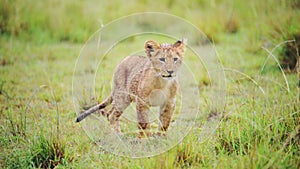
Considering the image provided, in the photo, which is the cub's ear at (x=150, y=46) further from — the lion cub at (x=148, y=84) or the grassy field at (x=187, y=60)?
the grassy field at (x=187, y=60)

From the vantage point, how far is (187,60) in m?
8.24

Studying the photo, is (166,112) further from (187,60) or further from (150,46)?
(187,60)

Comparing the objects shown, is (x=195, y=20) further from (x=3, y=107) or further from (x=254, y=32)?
(x=3, y=107)

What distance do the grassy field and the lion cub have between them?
1.22 ft

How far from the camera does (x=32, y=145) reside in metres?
4.45

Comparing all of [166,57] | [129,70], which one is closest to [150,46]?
[166,57]

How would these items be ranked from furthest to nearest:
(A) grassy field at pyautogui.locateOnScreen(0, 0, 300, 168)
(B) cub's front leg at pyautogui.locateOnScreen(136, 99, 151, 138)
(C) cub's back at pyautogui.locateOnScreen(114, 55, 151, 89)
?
1. (C) cub's back at pyautogui.locateOnScreen(114, 55, 151, 89)
2. (B) cub's front leg at pyautogui.locateOnScreen(136, 99, 151, 138)
3. (A) grassy field at pyautogui.locateOnScreen(0, 0, 300, 168)

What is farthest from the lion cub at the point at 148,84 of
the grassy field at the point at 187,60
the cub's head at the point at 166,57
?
the grassy field at the point at 187,60

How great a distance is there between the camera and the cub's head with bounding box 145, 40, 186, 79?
457 cm

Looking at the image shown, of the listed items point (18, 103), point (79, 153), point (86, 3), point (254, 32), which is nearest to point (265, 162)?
point (79, 153)

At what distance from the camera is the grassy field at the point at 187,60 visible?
4.30m

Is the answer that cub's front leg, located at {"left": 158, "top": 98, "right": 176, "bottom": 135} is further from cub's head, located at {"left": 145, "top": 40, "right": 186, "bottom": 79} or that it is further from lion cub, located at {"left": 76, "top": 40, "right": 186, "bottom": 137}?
cub's head, located at {"left": 145, "top": 40, "right": 186, "bottom": 79}

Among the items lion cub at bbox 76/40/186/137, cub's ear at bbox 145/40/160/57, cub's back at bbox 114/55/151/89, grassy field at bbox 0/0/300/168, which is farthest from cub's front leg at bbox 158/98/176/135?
cub's ear at bbox 145/40/160/57

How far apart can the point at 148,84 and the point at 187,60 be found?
137 inches
